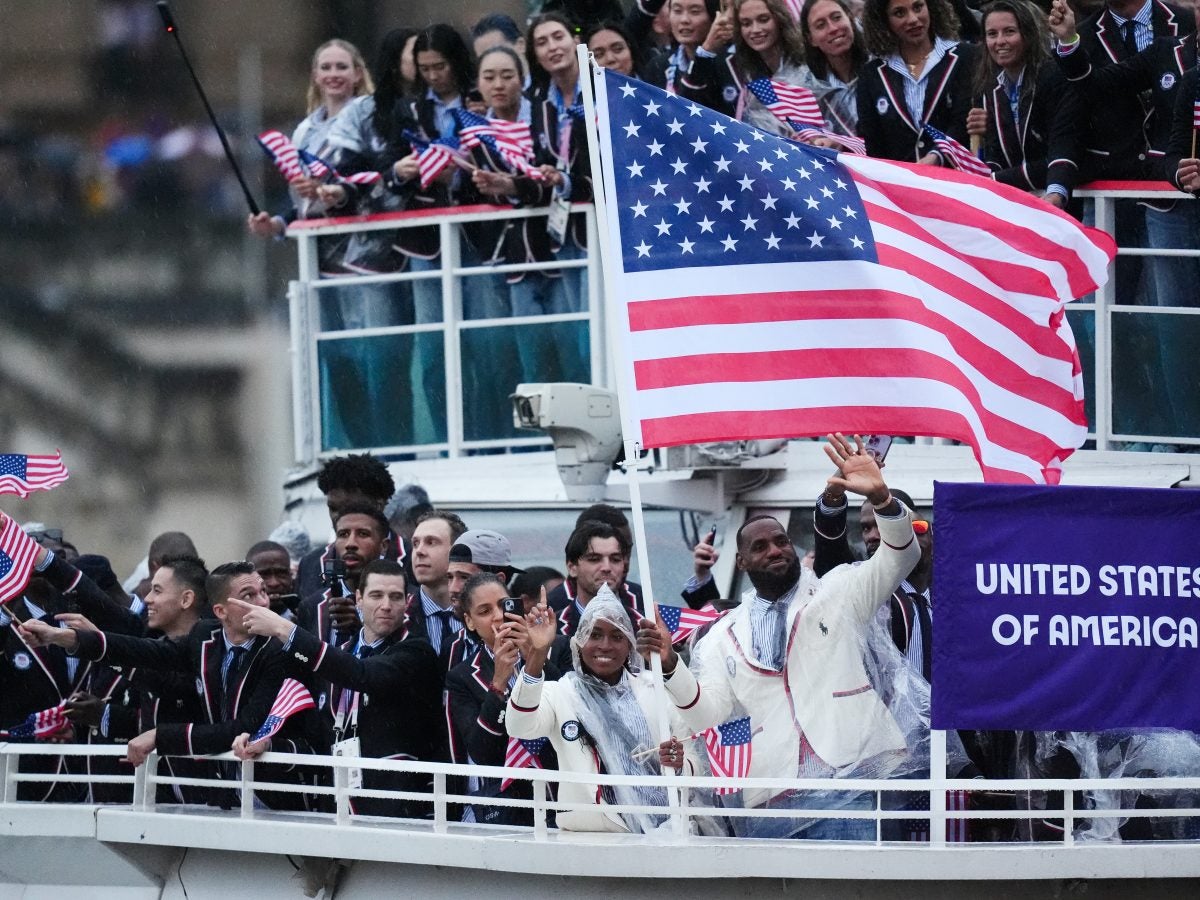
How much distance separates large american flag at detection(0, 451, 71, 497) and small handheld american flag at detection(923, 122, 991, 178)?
4304 mm

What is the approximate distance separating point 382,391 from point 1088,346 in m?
4.01

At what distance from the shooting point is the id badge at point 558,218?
14.6 m

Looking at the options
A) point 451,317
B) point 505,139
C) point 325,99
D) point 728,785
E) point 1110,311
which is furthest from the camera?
point 325,99

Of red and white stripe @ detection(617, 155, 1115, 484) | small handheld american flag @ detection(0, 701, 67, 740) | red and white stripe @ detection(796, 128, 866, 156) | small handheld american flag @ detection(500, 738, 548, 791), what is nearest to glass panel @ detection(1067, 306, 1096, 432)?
red and white stripe @ detection(796, 128, 866, 156)

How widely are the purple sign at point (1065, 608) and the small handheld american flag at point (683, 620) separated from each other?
126 cm

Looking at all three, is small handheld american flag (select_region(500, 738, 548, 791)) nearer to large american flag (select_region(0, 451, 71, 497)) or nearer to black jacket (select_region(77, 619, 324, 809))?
black jacket (select_region(77, 619, 324, 809))

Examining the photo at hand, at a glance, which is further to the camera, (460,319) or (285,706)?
(460,319)

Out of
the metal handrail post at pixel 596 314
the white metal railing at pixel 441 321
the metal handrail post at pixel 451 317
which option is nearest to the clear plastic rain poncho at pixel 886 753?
the metal handrail post at pixel 596 314

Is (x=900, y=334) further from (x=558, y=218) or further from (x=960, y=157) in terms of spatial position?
(x=558, y=218)

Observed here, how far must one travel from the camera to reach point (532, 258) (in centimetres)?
1488

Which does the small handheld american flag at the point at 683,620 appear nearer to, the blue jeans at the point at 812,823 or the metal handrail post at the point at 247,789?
the blue jeans at the point at 812,823

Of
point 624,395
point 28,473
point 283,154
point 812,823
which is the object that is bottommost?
point 812,823

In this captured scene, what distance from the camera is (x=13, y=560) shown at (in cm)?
1163

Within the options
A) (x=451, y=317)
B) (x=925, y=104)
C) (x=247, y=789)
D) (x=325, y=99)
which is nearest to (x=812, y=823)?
(x=247, y=789)
